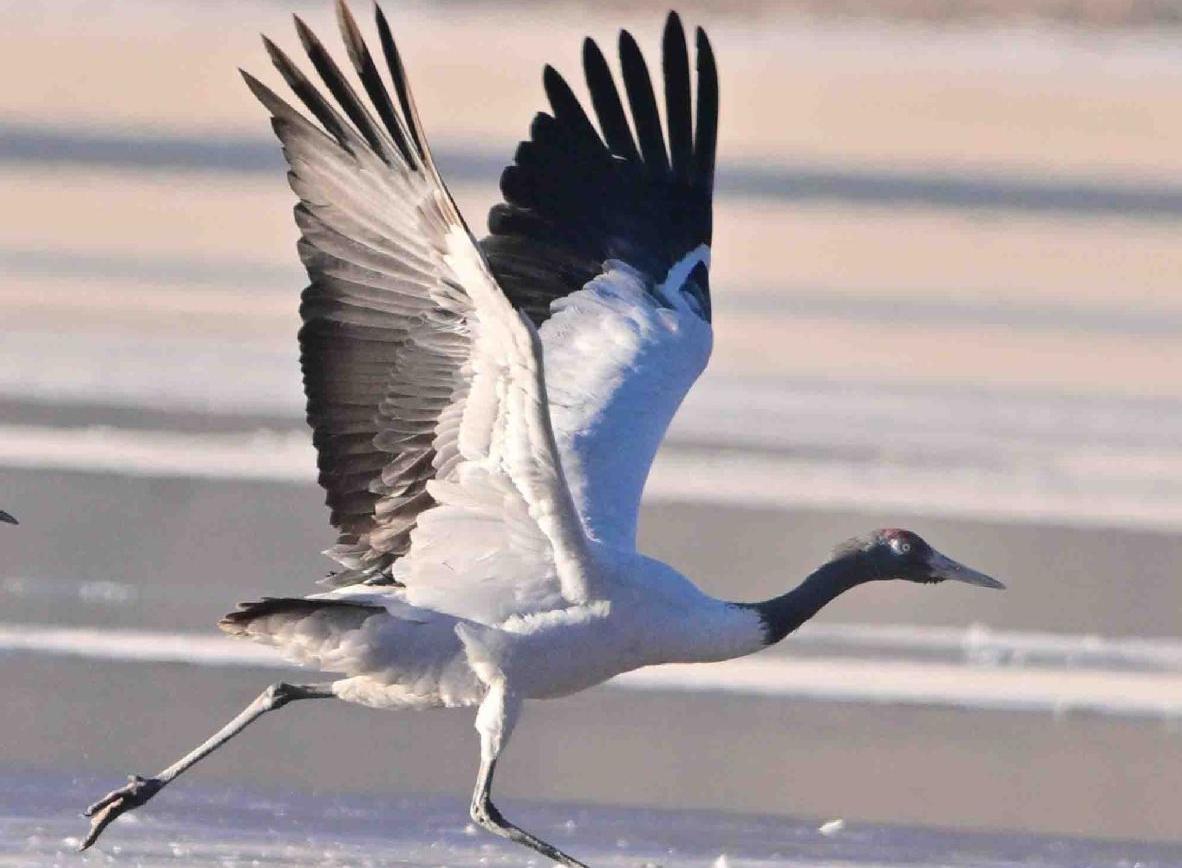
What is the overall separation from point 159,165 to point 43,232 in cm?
389

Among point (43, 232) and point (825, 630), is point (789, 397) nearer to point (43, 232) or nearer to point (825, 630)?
point (825, 630)

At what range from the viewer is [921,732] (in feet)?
31.4

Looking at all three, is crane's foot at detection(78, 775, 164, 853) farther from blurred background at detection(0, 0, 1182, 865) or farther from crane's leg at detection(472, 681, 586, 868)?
crane's leg at detection(472, 681, 586, 868)

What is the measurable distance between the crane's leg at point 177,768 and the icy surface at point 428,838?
0.10m

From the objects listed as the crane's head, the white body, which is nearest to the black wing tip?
the white body

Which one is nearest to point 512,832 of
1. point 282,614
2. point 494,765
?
point 494,765

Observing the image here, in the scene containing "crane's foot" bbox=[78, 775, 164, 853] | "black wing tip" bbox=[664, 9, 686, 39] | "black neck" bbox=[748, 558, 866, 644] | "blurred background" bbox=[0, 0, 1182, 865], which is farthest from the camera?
"blurred background" bbox=[0, 0, 1182, 865]

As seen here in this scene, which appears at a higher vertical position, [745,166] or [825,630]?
[745,166]

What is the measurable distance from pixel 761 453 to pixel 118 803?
21.6ft

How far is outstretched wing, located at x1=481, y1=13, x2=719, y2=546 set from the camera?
862 centimetres

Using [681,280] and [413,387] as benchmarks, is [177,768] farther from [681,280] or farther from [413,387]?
[681,280]

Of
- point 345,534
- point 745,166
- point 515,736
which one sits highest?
point 745,166

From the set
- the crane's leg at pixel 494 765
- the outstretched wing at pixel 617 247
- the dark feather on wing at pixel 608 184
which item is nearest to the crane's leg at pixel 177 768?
the crane's leg at pixel 494 765

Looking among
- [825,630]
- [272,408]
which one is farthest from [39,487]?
[825,630]
